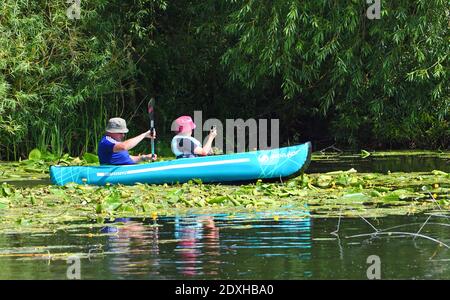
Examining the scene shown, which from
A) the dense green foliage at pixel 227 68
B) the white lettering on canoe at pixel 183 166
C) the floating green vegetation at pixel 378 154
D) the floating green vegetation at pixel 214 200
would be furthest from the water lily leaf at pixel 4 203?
the floating green vegetation at pixel 378 154

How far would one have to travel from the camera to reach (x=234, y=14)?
21516mm

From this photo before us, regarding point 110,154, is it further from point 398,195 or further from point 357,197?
point 398,195

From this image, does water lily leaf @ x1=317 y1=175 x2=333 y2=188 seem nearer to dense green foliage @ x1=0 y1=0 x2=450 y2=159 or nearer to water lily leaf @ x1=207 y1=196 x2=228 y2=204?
water lily leaf @ x1=207 y1=196 x2=228 y2=204

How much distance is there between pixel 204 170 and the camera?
15.0 metres

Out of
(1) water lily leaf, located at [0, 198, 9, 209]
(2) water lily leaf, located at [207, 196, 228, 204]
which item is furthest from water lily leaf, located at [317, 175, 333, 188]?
(1) water lily leaf, located at [0, 198, 9, 209]

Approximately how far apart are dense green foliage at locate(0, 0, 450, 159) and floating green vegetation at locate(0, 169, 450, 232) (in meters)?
5.90

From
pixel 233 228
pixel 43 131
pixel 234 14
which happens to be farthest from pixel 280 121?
pixel 233 228

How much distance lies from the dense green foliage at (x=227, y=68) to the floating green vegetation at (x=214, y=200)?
5.90m

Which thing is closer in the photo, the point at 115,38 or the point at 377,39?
the point at 377,39

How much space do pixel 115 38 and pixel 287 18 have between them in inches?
170

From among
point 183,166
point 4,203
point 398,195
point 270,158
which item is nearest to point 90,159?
point 183,166

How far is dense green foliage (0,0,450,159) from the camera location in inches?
813
